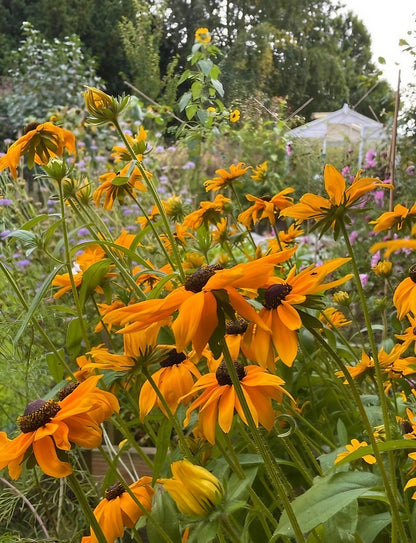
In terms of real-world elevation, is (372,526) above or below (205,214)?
below

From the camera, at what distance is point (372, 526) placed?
1.56ft

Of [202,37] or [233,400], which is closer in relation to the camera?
[233,400]

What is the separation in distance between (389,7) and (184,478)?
1.26m

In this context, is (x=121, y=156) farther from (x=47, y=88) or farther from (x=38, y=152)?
(x=47, y=88)

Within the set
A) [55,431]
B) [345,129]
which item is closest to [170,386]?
[55,431]

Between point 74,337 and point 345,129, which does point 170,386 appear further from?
point 345,129

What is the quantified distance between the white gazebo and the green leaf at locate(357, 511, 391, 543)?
131cm

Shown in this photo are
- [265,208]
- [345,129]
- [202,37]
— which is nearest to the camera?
[265,208]

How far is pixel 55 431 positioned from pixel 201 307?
0.12 metres

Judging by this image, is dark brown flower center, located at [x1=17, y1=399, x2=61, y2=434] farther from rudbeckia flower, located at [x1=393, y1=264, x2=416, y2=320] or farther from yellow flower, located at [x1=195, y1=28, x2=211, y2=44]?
yellow flower, located at [x1=195, y1=28, x2=211, y2=44]

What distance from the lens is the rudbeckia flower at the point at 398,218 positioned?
48 cm

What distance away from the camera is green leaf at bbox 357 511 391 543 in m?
0.46

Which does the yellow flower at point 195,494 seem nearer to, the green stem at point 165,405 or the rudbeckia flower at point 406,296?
the green stem at point 165,405

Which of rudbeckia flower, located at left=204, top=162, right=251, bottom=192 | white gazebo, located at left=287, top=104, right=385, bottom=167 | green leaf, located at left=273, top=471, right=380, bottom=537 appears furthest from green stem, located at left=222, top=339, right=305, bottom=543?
white gazebo, located at left=287, top=104, right=385, bottom=167
